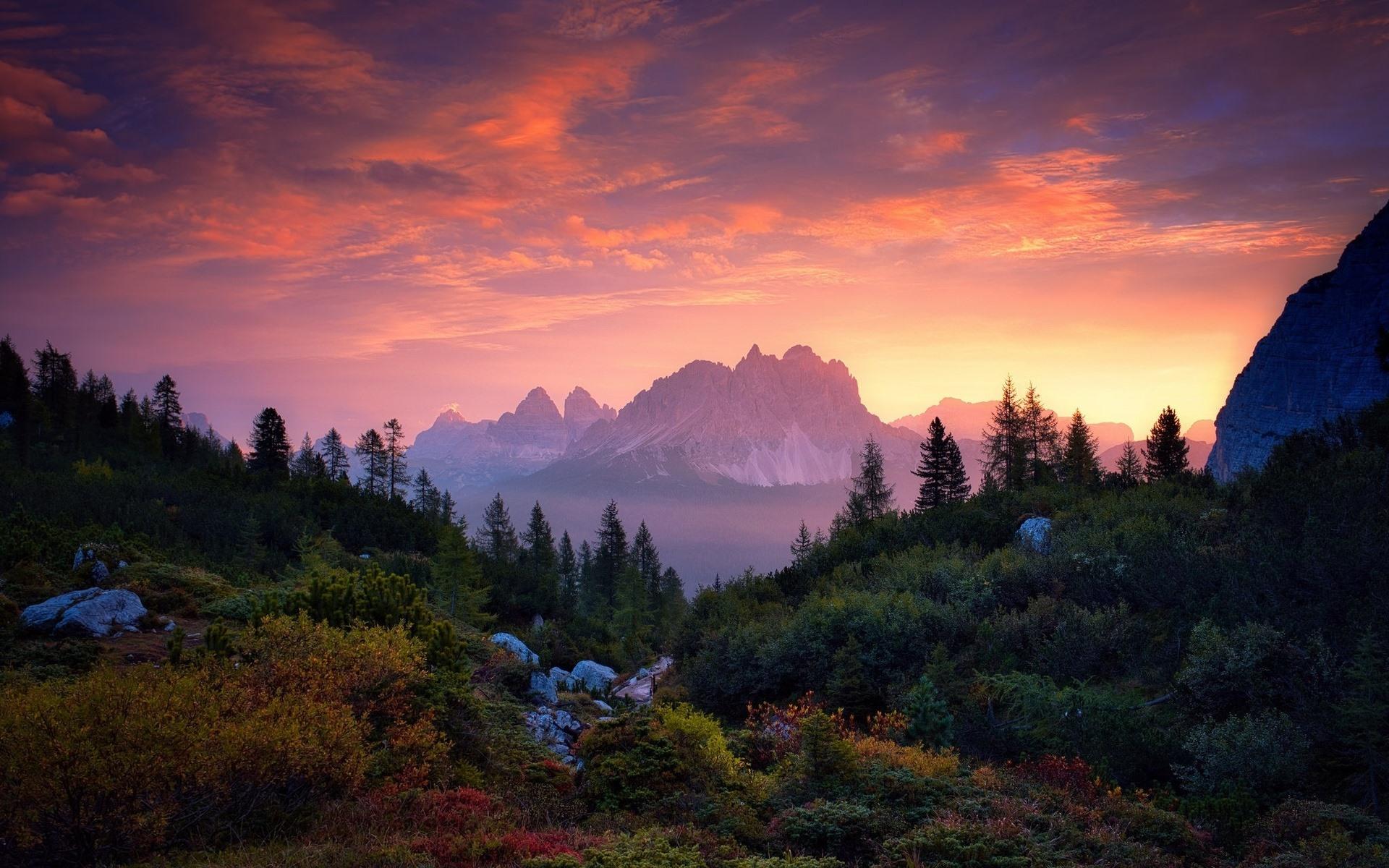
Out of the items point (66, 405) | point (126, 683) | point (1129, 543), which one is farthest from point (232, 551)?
point (66, 405)

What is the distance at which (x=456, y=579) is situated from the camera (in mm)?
37375

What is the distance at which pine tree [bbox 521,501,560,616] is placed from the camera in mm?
47812

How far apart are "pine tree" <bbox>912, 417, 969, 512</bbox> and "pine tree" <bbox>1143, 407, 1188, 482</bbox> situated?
509 inches

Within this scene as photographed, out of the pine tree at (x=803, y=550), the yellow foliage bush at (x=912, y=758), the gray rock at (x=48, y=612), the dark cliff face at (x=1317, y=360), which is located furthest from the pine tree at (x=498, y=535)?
the dark cliff face at (x=1317, y=360)

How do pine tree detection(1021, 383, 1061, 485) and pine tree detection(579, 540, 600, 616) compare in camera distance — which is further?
pine tree detection(579, 540, 600, 616)

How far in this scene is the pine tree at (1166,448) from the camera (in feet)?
166

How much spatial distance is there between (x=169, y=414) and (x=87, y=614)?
7207cm

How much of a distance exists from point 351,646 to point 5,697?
3.85m

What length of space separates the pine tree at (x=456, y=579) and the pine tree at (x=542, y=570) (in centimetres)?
974

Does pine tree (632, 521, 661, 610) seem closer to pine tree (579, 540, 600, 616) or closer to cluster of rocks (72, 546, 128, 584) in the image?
pine tree (579, 540, 600, 616)

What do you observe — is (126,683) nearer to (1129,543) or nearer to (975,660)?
(975,660)

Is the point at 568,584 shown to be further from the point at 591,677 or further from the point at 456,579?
the point at 591,677

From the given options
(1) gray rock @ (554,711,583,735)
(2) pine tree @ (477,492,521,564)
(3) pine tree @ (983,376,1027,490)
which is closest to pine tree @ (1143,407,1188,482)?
(3) pine tree @ (983,376,1027,490)

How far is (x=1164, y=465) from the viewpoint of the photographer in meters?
50.6
